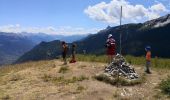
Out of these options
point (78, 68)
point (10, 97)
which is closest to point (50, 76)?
point (78, 68)

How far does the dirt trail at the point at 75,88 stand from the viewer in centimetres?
2020

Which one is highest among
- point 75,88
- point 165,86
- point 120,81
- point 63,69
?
point 63,69

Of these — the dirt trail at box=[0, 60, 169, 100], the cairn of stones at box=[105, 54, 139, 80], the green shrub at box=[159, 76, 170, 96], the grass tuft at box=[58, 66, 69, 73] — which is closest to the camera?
the dirt trail at box=[0, 60, 169, 100]

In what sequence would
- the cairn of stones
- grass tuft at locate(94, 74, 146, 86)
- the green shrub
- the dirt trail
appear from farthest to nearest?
the cairn of stones
grass tuft at locate(94, 74, 146, 86)
the green shrub
the dirt trail

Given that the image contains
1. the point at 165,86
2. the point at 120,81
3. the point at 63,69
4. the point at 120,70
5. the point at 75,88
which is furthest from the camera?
the point at 63,69

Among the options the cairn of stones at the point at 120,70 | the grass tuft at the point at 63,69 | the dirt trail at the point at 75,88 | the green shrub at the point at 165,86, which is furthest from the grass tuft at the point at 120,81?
the grass tuft at the point at 63,69

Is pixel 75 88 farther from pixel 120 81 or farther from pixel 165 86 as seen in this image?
pixel 165 86

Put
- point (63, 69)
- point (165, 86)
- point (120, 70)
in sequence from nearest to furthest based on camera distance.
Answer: point (165, 86) → point (120, 70) → point (63, 69)

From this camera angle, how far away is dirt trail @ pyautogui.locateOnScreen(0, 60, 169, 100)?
66.3 ft

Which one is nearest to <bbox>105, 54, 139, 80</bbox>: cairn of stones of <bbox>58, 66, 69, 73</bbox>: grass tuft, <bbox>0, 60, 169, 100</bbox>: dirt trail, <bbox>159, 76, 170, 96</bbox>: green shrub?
<bbox>0, 60, 169, 100</bbox>: dirt trail

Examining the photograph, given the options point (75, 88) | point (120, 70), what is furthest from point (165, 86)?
point (75, 88)

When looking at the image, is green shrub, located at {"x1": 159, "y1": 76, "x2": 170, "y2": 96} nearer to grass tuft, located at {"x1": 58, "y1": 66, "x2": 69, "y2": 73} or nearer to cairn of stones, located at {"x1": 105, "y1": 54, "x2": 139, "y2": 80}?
cairn of stones, located at {"x1": 105, "y1": 54, "x2": 139, "y2": 80}

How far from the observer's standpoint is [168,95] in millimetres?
20203

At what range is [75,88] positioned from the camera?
2161cm
